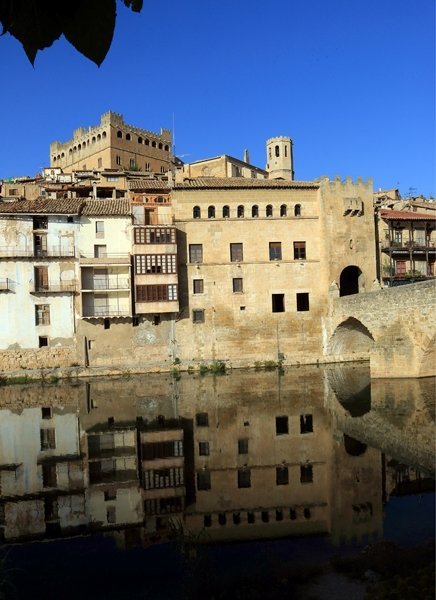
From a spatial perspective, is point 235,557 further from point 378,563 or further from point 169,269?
point 169,269

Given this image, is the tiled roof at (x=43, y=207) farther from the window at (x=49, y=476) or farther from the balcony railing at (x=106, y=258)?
the window at (x=49, y=476)

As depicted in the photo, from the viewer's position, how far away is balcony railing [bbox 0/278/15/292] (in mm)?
30656

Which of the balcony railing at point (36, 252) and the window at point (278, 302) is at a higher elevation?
the balcony railing at point (36, 252)

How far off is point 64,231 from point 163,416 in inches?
658

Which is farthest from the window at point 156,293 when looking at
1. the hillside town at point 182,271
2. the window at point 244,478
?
the window at point 244,478

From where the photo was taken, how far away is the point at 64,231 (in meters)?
32.2

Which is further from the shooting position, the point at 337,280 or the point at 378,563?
the point at 337,280

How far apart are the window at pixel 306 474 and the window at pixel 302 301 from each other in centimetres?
2043

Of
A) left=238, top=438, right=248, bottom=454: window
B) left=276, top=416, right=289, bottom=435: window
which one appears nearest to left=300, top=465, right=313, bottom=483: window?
left=238, top=438, right=248, bottom=454: window

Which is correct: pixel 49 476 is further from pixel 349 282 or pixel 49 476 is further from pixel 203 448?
pixel 349 282

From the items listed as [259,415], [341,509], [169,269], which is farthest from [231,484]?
[169,269]

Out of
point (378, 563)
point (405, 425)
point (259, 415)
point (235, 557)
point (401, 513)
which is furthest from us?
point (259, 415)

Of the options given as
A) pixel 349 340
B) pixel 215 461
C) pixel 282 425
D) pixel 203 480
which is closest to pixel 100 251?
pixel 349 340

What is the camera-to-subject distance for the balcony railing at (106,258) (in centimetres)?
3155
